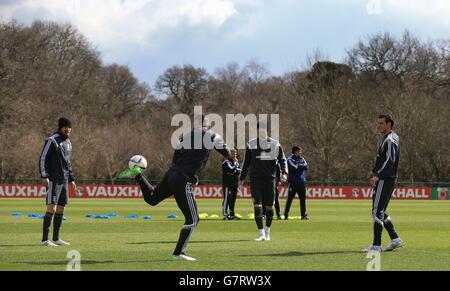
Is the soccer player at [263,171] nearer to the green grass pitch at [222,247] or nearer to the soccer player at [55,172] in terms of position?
the green grass pitch at [222,247]

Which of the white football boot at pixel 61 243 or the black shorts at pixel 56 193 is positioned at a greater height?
the black shorts at pixel 56 193

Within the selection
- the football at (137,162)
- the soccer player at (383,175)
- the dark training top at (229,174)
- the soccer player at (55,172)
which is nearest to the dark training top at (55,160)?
the soccer player at (55,172)

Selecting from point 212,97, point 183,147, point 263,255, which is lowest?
point 263,255

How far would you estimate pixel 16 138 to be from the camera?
67.4 meters

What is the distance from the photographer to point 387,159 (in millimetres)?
15281

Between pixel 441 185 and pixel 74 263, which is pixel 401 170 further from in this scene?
pixel 74 263

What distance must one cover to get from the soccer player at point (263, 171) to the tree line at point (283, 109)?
4929cm

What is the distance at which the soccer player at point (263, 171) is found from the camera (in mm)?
18562

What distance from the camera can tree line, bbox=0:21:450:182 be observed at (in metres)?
69.5

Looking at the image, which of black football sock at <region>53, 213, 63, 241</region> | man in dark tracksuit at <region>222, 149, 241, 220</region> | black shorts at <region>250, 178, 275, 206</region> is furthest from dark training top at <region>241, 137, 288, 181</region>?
man in dark tracksuit at <region>222, 149, 241, 220</region>

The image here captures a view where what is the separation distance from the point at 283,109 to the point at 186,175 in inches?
2702

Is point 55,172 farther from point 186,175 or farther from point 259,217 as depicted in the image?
point 259,217

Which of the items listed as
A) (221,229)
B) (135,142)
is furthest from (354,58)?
(221,229)
